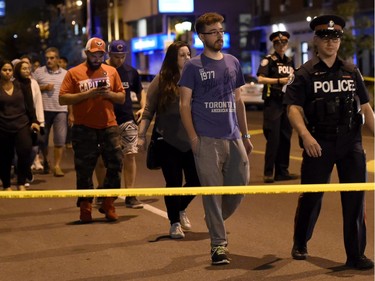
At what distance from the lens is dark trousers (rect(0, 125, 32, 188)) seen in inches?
458

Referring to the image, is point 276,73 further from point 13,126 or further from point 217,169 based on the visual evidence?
point 217,169

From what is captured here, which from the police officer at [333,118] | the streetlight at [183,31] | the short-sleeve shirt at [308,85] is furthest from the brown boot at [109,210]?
the streetlight at [183,31]

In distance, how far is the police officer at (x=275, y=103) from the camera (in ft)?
40.9

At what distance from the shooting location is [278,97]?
1252 cm

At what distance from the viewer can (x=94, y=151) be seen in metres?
9.46

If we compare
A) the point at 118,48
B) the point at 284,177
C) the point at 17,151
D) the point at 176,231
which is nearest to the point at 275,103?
the point at 284,177

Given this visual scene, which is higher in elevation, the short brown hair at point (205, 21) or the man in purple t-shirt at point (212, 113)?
the short brown hair at point (205, 21)

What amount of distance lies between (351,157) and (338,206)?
3.30m

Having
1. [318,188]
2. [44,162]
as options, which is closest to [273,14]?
[44,162]

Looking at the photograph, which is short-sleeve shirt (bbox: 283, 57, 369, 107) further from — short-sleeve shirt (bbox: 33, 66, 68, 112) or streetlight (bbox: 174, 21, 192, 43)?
streetlight (bbox: 174, 21, 192, 43)

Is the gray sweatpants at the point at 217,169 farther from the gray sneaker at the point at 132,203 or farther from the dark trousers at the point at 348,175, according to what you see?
the gray sneaker at the point at 132,203

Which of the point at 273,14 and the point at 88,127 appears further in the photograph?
the point at 273,14

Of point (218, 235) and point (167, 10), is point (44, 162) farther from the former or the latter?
point (167, 10)

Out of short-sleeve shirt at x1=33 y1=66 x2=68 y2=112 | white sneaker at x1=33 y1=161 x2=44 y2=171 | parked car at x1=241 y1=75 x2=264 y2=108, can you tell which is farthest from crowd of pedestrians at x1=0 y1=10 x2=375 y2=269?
parked car at x1=241 y1=75 x2=264 y2=108
